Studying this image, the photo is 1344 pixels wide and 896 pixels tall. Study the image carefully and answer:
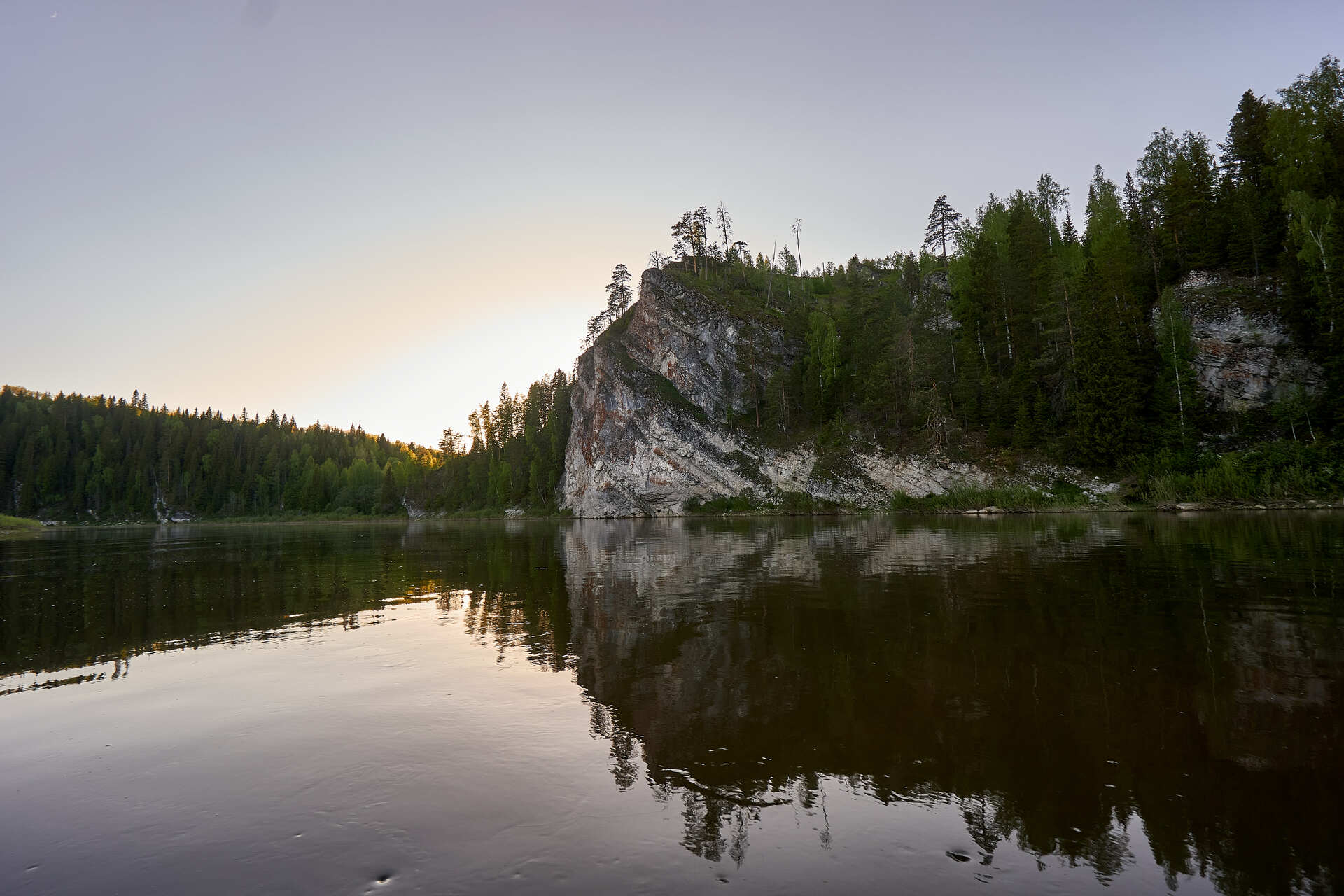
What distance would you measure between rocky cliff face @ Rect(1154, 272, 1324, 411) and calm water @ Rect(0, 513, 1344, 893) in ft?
160

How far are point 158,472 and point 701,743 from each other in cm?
22344

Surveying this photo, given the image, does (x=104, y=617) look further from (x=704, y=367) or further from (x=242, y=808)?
(x=704, y=367)

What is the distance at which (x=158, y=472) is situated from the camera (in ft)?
566

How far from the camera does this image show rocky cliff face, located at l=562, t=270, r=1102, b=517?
279 ft

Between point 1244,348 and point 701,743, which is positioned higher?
point 1244,348

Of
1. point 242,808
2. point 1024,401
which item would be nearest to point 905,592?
point 242,808

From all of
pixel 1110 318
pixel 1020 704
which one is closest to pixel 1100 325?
pixel 1110 318

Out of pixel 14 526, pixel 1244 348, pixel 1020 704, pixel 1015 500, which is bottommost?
pixel 1015 500

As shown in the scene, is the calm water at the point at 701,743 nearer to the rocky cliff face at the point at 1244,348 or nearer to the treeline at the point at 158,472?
the rocky cliff face at the point at 1244,348

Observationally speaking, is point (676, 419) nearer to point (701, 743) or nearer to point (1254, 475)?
point (1254, 475)

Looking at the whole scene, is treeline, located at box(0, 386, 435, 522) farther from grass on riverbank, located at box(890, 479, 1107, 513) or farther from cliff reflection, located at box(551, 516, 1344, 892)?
cliff reflection, located at box(551, 516, 1344, 892)

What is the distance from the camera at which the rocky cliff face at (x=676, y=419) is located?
8512cm

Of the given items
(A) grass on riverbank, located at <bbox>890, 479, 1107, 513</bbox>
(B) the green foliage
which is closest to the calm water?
(B) the green foliage

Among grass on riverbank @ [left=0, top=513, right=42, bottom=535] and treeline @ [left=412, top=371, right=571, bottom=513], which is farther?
treeline @ [left=412, top=371, right=571, bottom=513]
